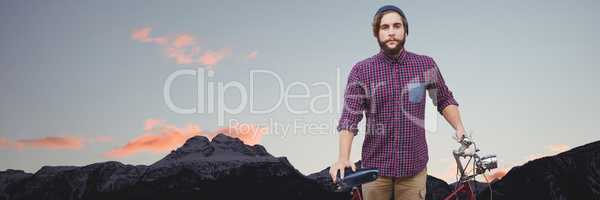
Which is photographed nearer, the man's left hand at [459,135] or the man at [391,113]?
the man at [391,113]

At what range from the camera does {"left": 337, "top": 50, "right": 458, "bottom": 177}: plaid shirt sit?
4449mm

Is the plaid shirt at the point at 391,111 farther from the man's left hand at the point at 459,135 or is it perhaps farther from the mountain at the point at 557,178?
the mountain at the point at 557,178

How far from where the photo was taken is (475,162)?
493 centimetres

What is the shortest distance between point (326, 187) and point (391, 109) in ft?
75.7

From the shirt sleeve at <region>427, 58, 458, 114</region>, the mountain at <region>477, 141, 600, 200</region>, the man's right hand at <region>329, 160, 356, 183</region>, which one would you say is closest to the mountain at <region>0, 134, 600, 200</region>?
the mountain at <region>477, 141, 600, 200</region>

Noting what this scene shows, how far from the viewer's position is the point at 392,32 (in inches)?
177

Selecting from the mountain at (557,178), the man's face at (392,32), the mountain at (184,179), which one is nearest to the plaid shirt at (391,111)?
the man's face at (392,32)

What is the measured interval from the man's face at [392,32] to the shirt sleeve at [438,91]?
1.23 feet

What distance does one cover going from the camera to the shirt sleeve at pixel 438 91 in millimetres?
4715

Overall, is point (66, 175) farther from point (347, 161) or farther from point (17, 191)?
point (347, 161)

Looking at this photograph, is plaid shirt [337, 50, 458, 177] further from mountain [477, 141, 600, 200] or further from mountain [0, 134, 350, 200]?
mountain [0, 134, 350, 200]

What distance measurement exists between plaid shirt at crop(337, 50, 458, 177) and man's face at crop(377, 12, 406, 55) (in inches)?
4.3

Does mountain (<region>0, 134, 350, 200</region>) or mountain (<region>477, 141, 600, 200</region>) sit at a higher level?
mountain (<region>477, 141, 600, 200</region>)

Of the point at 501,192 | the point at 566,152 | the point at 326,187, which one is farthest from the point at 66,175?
the point at 566,152
